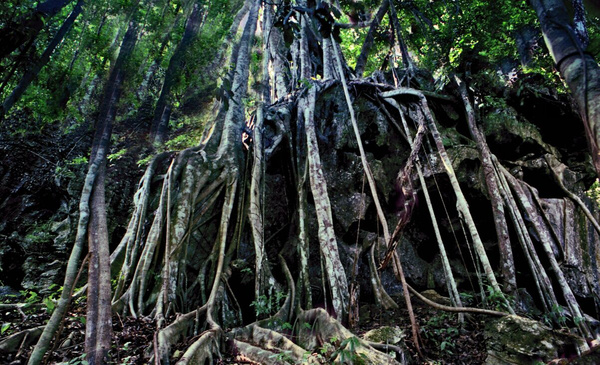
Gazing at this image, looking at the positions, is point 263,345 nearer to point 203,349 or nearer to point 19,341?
point 203,349

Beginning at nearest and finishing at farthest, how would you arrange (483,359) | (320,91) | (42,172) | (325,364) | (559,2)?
1. (559,2)
2. (325,364)
3. (483,359)
4. (320,91)
5. (42,172)

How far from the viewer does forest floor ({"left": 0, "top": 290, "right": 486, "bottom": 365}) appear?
7.87 feet

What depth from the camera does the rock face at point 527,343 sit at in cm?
230

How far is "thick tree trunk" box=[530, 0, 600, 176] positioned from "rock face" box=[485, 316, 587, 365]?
1857 mm

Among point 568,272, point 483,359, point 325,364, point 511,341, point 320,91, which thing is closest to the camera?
point 325,364

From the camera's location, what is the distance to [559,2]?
1355mm

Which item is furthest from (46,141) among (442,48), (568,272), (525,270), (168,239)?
(568,272)

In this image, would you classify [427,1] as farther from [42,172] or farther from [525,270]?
[42,172]

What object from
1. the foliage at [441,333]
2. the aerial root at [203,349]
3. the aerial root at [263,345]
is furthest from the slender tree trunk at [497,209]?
the aerial root at [203,349]

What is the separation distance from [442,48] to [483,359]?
5550mm

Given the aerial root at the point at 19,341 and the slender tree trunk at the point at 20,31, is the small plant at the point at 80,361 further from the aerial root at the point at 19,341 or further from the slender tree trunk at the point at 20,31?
the slender tree trunk at the point at 20,31

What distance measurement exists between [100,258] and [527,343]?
3018mm

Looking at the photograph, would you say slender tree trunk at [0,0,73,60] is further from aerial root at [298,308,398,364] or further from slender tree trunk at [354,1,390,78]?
slender tree trunk at [354,1,390,78]

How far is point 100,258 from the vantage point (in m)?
1.89
